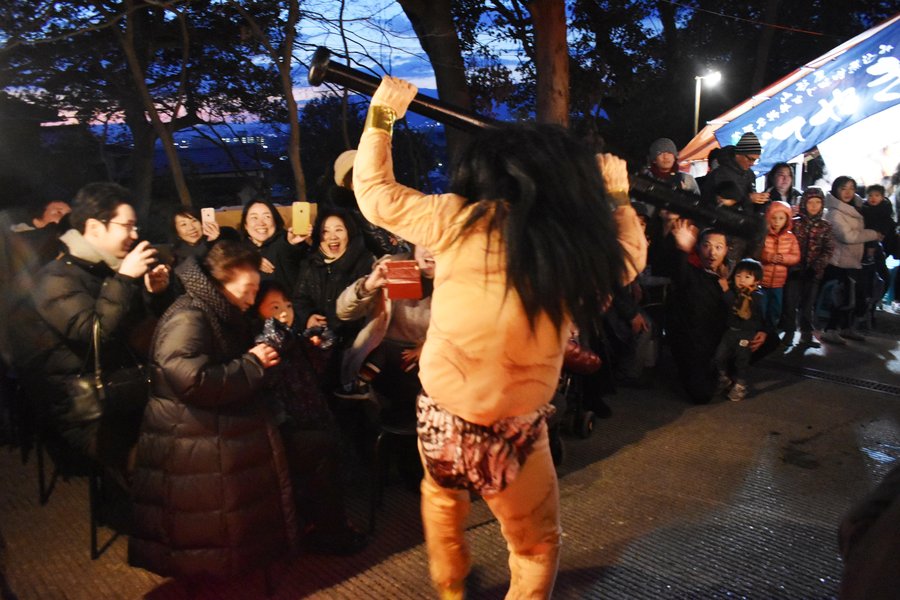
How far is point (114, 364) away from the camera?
353 cm

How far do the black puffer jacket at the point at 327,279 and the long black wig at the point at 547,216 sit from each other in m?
2.45

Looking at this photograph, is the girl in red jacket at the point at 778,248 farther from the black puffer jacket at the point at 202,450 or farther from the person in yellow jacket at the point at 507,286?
the black puffer jacket at the point at 202,450

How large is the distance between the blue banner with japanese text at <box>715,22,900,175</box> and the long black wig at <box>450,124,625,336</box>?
718cm

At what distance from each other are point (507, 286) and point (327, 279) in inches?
105

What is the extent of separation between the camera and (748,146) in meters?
7.64

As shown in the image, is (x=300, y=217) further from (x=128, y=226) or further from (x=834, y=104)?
(x=834, y=104)

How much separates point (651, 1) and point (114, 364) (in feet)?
52.7

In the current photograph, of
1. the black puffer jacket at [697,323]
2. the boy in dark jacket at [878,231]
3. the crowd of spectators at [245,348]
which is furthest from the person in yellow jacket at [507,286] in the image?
the boy in dark jacket at [878,231]

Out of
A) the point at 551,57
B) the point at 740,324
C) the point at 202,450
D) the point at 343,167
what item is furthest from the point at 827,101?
the point at 202,450

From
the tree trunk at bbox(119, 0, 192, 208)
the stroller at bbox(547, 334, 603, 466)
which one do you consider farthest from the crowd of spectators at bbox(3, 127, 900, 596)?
the tree trunk at bbox(119, 0, 192, 208)

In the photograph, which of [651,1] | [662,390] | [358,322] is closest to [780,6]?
[651,1]

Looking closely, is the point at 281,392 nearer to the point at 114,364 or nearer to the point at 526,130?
the point at 114,364

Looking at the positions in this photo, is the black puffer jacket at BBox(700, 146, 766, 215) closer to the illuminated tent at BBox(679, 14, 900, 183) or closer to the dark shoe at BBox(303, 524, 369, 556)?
the illuminated tent at BBox(679, 14, 900, 183)

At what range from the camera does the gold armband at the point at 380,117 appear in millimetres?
2406
